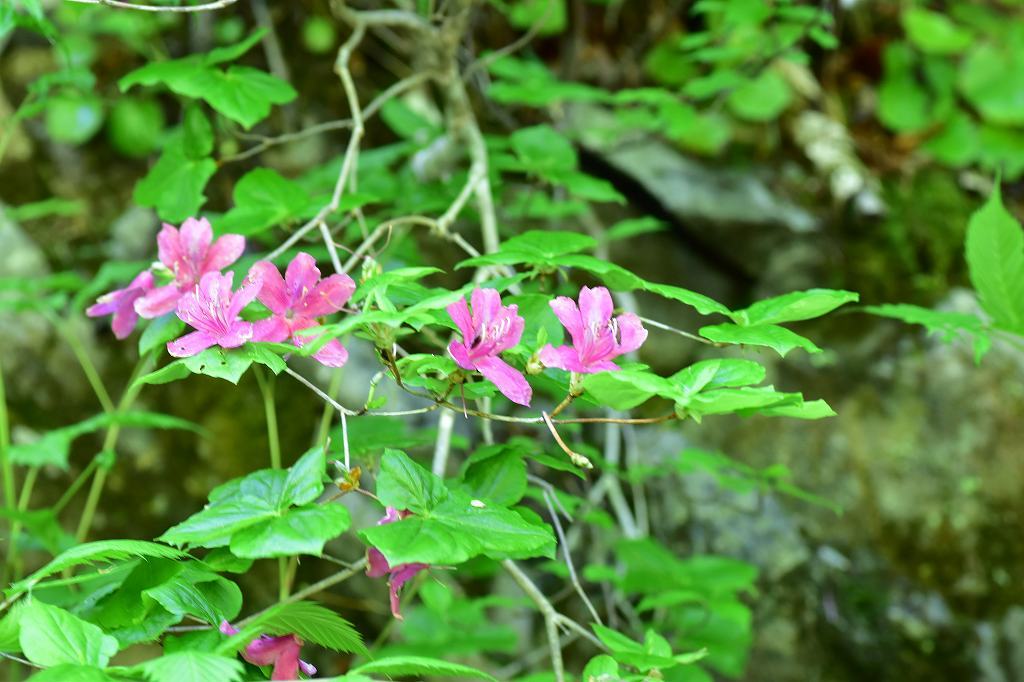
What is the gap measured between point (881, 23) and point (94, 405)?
8.15 ft

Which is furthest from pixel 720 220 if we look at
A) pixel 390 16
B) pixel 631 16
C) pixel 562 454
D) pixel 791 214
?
pixel 562 454

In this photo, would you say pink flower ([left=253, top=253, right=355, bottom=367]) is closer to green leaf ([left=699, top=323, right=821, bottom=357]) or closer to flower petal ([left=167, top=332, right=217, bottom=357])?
flower petal ([left=167, top=332, right=217, bottom=357])

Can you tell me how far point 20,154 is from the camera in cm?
248

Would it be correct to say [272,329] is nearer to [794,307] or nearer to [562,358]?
[562,358]

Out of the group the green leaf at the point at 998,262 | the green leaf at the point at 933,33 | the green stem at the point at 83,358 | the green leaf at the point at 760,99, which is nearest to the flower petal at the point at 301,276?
the green leaf at the point at 998,262

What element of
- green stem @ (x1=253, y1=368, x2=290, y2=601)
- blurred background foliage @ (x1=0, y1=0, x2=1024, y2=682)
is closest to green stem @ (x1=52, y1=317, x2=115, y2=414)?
blurred background foliage @ (x1=0, y1=0, x2=1024, y2=682)

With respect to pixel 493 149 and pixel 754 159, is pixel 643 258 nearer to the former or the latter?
pixel 754 159

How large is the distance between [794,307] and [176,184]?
86cm

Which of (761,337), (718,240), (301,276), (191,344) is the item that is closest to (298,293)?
(301,276)

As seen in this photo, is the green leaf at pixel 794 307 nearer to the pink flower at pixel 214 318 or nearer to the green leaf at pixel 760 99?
the pink flower at pixel 214 318

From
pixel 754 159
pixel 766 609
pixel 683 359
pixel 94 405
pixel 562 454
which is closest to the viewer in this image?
pixel 562 454

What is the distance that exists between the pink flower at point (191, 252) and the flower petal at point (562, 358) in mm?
424

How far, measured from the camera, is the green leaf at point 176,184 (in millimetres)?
1296

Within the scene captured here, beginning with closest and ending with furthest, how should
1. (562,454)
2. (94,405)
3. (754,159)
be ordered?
1. (562,454)
2. (94,405)
3. (754,159)
